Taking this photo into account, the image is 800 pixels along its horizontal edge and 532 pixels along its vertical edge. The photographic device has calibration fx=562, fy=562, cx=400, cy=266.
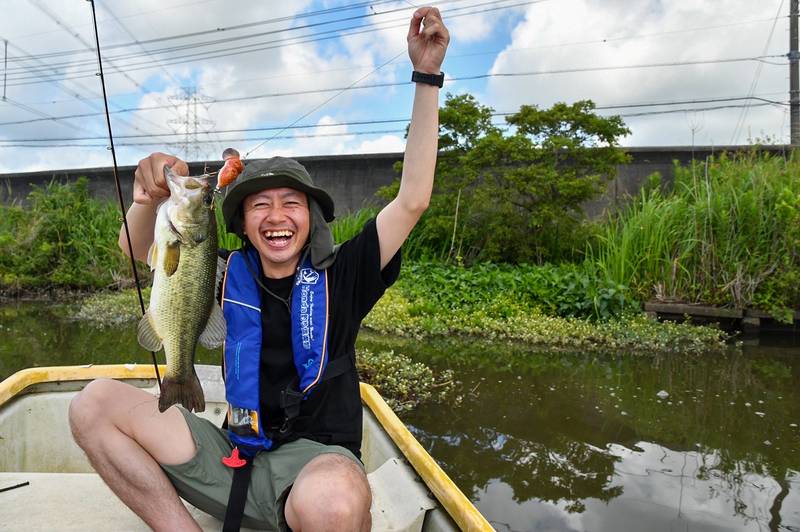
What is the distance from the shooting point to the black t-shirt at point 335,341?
2.24 meters

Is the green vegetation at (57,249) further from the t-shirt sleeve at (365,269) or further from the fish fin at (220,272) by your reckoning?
the t-shirt sleeve at (365,269)

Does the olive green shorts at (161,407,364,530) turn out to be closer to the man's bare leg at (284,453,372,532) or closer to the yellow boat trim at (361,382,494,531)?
the man's bare leg at (284,453,372,532)

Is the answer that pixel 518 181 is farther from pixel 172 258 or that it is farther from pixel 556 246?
pixel 172 258

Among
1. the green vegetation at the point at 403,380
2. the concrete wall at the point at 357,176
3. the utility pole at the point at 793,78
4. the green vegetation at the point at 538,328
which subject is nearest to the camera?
the green vegetation at the point at 403,380

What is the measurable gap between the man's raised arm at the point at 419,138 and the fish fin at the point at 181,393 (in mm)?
866

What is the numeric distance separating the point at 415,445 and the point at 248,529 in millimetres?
785

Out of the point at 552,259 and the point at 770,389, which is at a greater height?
the point at 552,259

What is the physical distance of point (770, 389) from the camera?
5.98 metres

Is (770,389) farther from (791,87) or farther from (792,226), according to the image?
(791,87)

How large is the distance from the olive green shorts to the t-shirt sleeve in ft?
1.95

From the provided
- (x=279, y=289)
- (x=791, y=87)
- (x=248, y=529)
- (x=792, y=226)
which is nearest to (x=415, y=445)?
(x=248, y=529)

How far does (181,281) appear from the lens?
205 cm

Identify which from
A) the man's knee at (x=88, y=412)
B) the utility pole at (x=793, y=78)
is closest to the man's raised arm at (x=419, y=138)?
the man's knee at (x=88, y=412)

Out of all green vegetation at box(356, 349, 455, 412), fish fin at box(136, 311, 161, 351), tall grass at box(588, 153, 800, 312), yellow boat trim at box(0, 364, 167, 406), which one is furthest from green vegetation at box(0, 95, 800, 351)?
fish fin at box(136, 311, 161, 351)
